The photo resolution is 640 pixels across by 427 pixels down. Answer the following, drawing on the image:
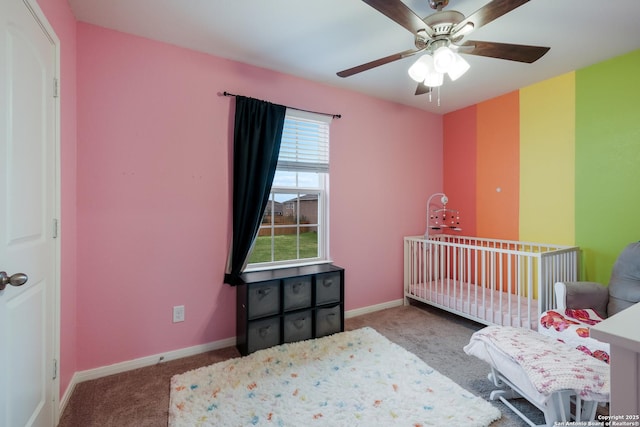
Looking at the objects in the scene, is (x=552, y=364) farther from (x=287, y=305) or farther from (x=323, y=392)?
(x=287, y=305)

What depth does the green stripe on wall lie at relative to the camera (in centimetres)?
225

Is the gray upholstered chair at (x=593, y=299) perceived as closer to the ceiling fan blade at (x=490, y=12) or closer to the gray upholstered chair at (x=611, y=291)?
the gray upholstered chair at (x=611, y=291)

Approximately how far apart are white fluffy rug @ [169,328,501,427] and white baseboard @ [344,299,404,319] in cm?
72

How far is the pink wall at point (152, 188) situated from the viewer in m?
1.91

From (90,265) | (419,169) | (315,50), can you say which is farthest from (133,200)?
(419,169)

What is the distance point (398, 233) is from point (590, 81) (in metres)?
2.15

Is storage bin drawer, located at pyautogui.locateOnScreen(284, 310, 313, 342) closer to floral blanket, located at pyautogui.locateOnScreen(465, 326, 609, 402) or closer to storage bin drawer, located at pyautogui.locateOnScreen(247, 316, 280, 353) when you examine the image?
storage bin drawer, located at pyautogui.locateOnScreen(247, 316, 280, 353)

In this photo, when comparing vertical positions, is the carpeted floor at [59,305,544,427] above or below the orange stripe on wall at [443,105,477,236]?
below

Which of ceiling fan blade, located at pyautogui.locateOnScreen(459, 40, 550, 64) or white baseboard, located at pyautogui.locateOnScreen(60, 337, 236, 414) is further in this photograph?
white baseboard, located at pyautogui.locateOnScreen(60, 337, 236, 414)

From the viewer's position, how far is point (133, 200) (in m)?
2.03

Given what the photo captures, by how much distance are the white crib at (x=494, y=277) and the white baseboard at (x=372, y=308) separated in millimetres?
127

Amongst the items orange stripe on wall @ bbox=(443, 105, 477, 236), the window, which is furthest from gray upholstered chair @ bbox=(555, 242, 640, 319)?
the window

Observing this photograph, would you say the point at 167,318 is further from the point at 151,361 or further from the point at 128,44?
the point at 128,44

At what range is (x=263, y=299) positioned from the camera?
7.29ft
